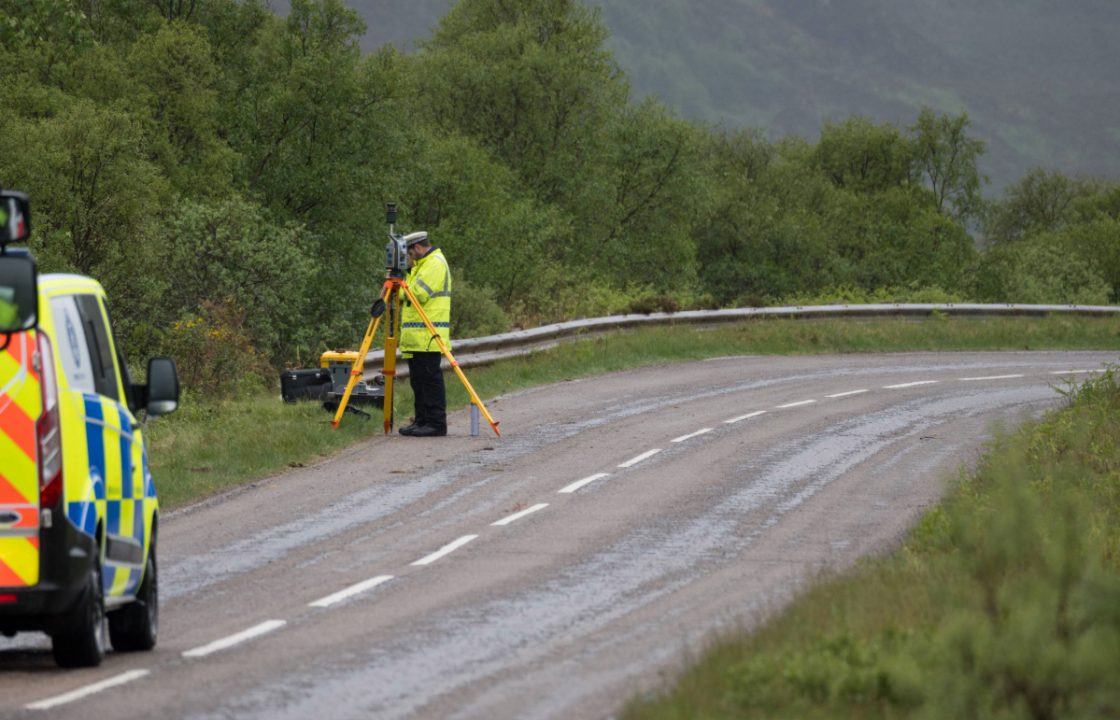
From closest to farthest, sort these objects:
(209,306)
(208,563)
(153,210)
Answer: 1. (208,563)
2. (209,306)
3. (153,210)

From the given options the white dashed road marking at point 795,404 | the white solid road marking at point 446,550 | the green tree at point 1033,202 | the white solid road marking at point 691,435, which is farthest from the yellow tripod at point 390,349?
the green tree at point 1033,202

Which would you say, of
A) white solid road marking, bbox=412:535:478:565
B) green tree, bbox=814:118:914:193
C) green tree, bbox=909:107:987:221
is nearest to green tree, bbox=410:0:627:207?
green tree, bbox=909:107:987:221

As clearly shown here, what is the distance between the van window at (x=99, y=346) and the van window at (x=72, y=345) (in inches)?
3.5

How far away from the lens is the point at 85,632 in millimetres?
8180

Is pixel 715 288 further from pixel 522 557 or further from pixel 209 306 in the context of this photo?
pixel 522 557

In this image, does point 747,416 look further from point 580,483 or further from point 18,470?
point 18,470

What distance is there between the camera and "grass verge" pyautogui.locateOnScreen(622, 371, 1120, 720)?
5812mm

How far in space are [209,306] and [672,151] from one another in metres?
50.0

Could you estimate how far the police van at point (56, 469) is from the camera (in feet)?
25.2

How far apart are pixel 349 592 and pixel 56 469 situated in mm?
3229

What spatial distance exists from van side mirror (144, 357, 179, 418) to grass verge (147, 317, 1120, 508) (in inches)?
210

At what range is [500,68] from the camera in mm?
73438

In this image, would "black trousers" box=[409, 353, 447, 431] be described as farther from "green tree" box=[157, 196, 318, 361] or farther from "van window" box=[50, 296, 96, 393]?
"green tree" box=[157, 196, 318, 361]

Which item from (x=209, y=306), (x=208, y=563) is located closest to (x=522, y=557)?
(x=208, y=563)
